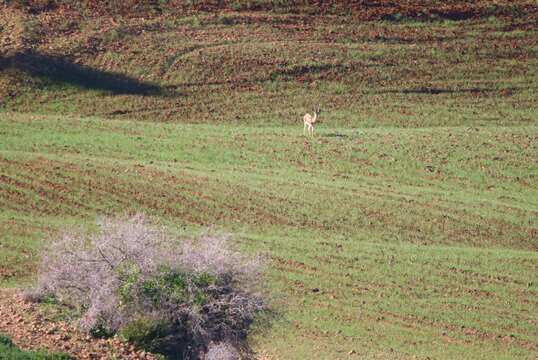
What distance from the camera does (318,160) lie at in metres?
45.4

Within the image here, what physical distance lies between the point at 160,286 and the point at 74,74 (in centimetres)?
3246

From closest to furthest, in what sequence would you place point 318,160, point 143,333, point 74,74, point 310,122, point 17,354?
point 17,354 → point 143,333 → point 318,160 → point 310,122 → point 74,74

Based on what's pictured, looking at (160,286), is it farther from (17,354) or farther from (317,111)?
(317,111)

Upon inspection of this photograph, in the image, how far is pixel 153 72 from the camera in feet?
186

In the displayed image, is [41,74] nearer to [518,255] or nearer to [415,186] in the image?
[415,186]

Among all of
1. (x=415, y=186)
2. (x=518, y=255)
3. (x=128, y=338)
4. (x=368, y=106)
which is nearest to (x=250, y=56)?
(x=368, y=106)

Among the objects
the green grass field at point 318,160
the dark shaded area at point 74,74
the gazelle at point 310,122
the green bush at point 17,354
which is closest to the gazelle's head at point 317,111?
the gazelle at point 310,122

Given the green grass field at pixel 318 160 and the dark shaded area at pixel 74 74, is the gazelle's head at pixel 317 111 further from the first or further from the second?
the dark shaded area at pixel 74 74

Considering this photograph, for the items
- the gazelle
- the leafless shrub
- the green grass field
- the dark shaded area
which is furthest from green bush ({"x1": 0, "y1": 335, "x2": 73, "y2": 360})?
the dark shaded area

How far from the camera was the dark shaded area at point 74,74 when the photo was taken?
5479 cm

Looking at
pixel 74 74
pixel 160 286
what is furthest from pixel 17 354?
pixel 74 74

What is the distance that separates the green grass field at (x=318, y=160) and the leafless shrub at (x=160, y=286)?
1.33m

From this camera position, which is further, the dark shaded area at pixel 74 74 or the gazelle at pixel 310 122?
the dark shaded area at pixel 74 74

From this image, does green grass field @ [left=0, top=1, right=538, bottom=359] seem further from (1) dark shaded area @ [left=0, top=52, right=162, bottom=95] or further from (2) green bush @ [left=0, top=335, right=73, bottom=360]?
(2) green bush @ [left=0, top=335, right=73, bottom=360]
